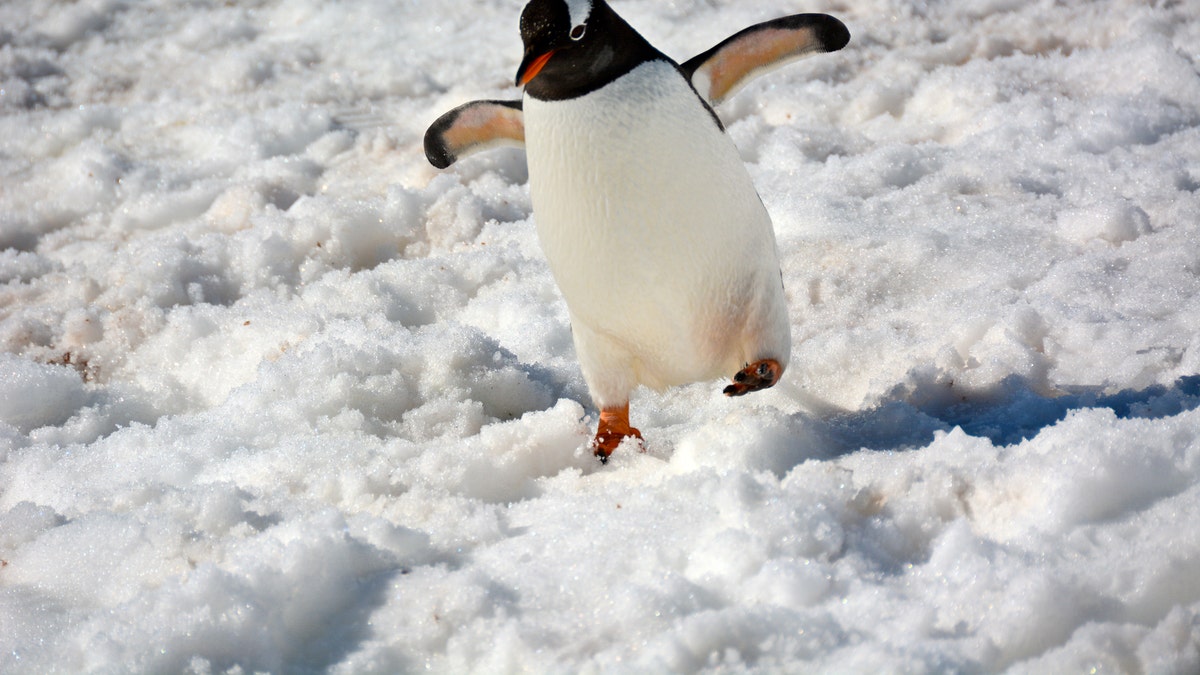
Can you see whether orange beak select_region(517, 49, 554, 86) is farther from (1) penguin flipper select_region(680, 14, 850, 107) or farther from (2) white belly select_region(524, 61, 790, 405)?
(1) penguin flipper select_region(680, 14, 850, 107)

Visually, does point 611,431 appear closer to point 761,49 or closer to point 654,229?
point 654,229

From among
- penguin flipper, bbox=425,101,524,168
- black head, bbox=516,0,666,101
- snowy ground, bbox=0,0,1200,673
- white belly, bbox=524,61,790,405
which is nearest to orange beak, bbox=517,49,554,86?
black head, bbox=516,0,666,101

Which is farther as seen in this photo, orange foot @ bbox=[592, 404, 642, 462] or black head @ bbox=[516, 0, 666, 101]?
orange foot @ bbox=[592, 404, 642, 462]

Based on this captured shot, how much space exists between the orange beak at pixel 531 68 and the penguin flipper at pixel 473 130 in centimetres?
47

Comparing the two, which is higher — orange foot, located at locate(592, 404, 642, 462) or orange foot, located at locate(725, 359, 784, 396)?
orange foot, located at locate(725, 359, 784, 396)

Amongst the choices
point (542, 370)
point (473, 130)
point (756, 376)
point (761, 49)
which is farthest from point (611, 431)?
point (761, 49)

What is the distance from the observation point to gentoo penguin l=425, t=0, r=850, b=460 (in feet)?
5.80

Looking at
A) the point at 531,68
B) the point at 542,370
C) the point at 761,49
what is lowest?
the point at 542,370

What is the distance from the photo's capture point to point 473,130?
2230mm

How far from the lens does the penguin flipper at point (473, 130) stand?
2.19 m

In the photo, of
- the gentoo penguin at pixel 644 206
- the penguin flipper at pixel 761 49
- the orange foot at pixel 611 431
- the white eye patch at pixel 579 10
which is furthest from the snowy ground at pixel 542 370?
the white eye patch at pixel 579 10

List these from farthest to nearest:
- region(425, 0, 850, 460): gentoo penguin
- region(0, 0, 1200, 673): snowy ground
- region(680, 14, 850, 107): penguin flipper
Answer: region(680, 14, 850, 107): penguin flipper < region(425, 0, 850, 460): gentoo penguin < region(0, 0, 1200, 673): snowy ground

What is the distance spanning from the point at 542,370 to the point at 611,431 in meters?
0.46

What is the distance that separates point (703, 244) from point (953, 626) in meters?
0.85
